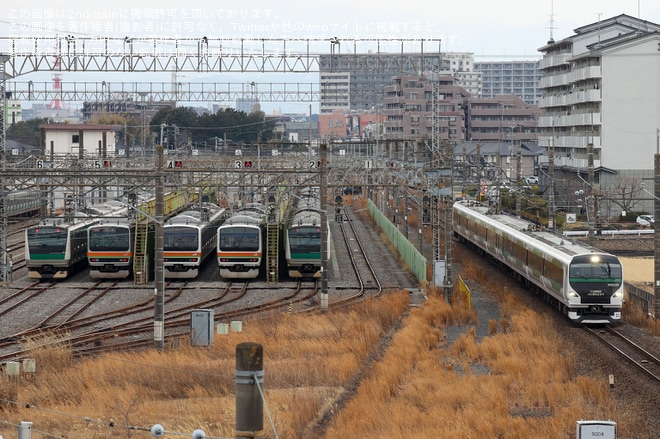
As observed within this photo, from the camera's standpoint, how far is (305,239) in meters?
32.7

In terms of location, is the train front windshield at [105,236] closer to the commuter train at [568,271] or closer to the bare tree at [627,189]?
the commuter train at [568,271]

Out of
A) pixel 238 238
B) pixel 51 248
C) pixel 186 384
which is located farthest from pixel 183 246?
pixel 186 384

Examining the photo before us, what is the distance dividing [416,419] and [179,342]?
8.74m

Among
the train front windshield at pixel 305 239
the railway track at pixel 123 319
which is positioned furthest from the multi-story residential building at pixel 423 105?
the railway track at pixel 123 319

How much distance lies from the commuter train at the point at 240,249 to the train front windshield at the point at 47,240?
5.08 metres

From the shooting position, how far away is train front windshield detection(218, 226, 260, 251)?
32.4 m

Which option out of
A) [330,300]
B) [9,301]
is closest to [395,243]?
[330,300]

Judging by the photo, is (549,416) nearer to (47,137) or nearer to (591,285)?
(591,285)

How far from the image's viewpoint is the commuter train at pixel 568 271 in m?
24.3

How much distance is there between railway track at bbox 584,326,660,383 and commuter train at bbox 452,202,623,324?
1.89 ft

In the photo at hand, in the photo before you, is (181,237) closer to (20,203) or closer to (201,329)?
(201,329)

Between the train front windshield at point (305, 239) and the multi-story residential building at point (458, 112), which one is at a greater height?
the multi-story residential building at point (458, 112)

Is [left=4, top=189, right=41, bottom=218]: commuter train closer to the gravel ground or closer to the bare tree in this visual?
the gravel ground

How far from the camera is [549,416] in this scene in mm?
15359
